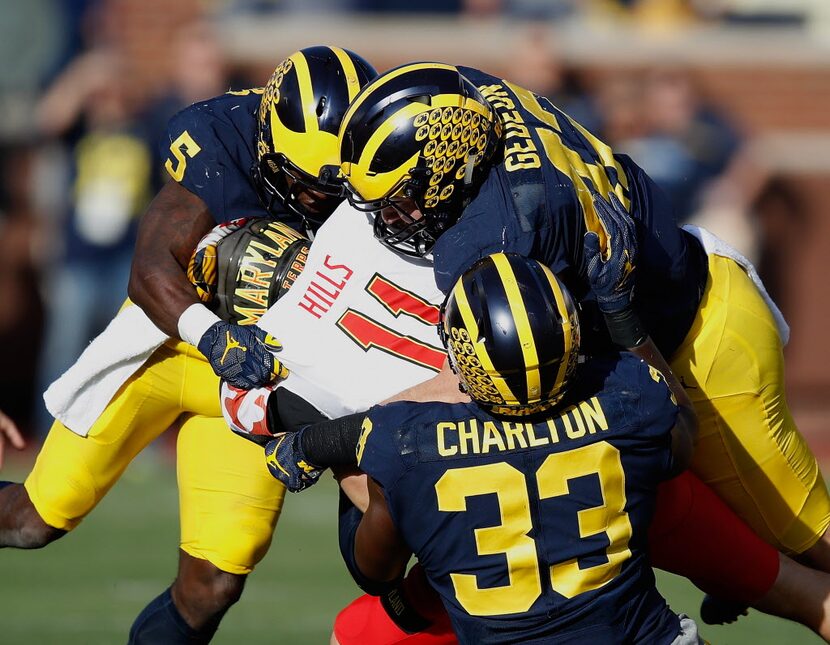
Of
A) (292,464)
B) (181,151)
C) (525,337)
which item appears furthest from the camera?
(181,151)

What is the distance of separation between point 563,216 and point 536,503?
32.0 inches

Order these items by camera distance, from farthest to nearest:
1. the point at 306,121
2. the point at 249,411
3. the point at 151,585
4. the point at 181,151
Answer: the point at 151,585
the point at 181,151
the point at 306,121
the point at 249,411

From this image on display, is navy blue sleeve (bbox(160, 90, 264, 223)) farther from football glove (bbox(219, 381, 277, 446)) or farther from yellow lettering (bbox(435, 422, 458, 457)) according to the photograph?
yellow lettering (bbox(435, 422, 458, 457))

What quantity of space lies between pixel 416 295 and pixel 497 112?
0.59 metres

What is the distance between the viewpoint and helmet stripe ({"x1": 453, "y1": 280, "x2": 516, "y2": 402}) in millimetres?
3535

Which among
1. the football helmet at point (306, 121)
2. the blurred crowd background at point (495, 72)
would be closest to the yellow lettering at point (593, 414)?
the football helmet at point (306, 121)

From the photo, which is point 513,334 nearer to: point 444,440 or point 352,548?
point 444,440

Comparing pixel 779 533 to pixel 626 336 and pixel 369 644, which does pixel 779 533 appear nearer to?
pixel 626 336

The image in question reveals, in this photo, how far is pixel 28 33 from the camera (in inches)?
452

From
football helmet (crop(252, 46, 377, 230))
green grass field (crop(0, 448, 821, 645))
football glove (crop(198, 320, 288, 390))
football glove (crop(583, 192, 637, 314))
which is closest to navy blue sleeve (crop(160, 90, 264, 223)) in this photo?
football helmet (crop(252, 46, 377, 230))

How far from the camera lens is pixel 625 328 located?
13.0ft

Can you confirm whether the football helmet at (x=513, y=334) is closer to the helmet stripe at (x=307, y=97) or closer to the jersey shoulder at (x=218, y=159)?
the helmet stripe at (x=307, y=97)

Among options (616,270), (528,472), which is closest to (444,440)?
(528,472)

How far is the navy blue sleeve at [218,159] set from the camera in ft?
15.6
